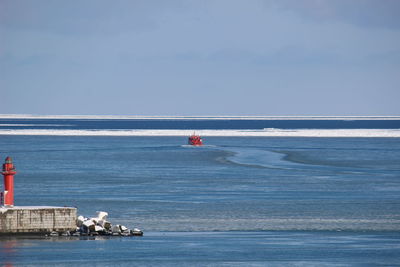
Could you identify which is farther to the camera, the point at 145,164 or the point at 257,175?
the point at 145,164

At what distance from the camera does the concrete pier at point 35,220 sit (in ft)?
74.0

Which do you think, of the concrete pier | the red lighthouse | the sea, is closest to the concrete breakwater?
Answer: the concrete pier

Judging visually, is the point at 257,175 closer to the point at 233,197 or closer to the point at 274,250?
the point at 233,197

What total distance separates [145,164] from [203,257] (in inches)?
1418

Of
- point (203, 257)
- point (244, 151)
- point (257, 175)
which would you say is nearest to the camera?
point (203, 257)

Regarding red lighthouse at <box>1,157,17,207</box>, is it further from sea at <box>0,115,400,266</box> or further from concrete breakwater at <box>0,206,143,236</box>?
sea at <box>0,115,400,266</box>

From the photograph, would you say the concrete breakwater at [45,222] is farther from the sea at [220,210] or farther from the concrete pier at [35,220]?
the sea at [220,210]

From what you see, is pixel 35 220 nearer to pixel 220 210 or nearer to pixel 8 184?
pixel 8 184

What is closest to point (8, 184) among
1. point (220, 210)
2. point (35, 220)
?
point (35, 220)

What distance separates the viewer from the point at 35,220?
22781 mm

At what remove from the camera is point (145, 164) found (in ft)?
185

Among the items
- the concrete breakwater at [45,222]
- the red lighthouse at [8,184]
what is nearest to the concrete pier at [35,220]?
the concrete breakwater at [45,222]

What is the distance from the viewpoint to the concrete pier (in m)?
22.5

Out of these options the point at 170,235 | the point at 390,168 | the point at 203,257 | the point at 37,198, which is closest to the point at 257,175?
the point at 390,168
